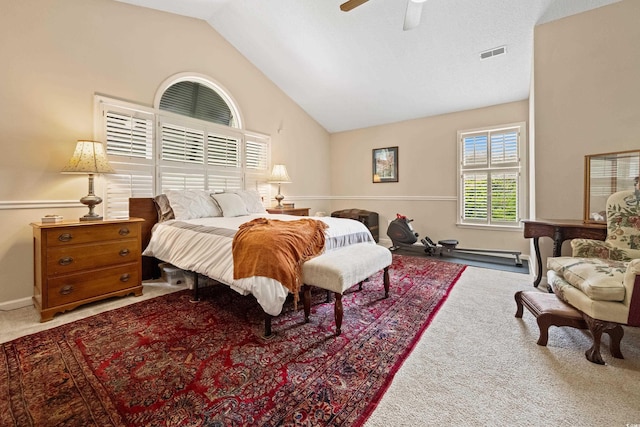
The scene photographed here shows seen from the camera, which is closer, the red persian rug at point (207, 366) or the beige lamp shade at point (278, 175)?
the red persian rug at point (207, 366)

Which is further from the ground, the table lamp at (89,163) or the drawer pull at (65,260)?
the table lamp at (89,163)

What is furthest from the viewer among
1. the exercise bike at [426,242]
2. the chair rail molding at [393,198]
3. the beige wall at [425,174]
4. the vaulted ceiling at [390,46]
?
the chair rail molding at [393,198]

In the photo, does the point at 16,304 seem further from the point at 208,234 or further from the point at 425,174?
the point at 425,174

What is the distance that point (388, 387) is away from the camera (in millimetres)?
1444

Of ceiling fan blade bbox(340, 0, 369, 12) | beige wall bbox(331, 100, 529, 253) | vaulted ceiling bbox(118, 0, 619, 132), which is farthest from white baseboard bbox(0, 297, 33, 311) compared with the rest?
beige wall bbox(331, 100, 529, 253)

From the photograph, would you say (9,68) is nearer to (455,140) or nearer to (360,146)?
(360,146)

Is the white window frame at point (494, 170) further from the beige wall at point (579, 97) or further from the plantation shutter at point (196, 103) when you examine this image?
the plantation shutter at point (196, 103)

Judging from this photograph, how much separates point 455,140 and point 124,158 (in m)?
5.15

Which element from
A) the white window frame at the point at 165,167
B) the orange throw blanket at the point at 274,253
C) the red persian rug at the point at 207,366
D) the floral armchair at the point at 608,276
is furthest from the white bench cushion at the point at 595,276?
the white window frame at the point at 165,167

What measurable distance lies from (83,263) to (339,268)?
2372 millimetres

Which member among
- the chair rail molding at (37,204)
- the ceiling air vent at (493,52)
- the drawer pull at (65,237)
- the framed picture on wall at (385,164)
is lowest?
the drawer pull at (65,237)

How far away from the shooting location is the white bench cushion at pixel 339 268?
1.95m

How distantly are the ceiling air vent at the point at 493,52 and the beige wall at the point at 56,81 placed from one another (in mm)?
3978

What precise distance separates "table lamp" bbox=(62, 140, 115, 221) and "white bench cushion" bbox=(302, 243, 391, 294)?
2.23 meters
